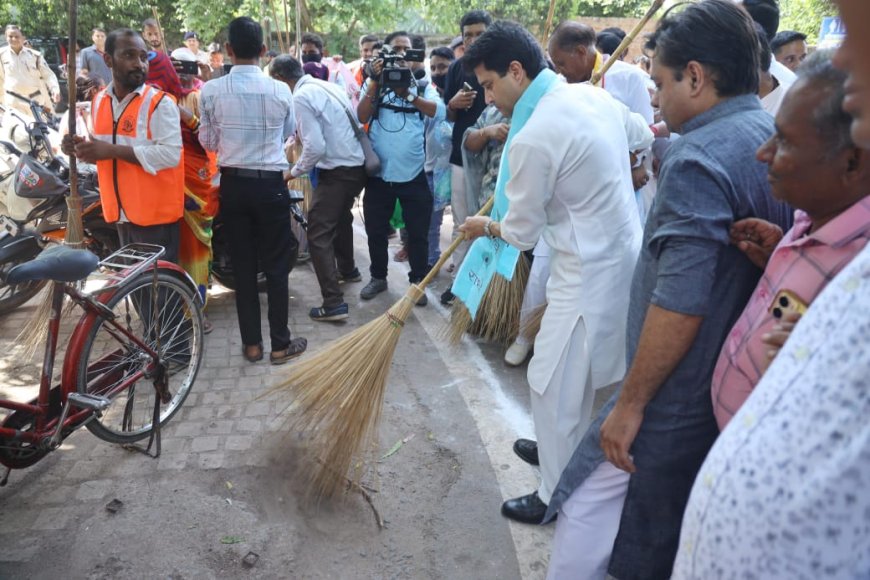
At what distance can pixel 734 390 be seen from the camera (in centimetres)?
154

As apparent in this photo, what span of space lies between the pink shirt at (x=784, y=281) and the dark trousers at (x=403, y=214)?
3.64 metres

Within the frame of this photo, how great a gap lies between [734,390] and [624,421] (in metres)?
0.32

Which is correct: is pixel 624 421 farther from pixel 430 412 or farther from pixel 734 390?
pixel 430 412

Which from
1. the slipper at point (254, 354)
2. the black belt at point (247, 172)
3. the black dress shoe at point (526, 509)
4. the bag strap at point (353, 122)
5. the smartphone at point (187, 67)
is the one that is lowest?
the slipper at point (254, 354)

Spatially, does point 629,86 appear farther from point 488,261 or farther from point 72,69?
point 72,69

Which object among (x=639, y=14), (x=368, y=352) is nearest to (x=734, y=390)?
(x=368, y=352)

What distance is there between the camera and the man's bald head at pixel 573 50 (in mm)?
3797

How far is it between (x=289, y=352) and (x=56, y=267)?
5.79ft

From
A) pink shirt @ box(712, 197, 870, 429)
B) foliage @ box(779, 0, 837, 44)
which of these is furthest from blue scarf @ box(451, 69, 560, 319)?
foliage @ box(779, 0, 837, 44)

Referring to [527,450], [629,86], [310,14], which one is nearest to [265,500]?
[527,450]

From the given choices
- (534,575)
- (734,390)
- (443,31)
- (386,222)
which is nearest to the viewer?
(734,390)

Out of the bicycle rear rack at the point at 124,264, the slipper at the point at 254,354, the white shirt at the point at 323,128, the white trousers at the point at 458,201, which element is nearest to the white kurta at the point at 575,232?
the bicycle rear rack at the point at 124,264

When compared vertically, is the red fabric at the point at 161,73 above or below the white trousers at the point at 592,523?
above

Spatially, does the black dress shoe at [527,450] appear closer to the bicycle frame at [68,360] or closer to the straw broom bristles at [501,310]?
the straw broom bristles at [501,310]
